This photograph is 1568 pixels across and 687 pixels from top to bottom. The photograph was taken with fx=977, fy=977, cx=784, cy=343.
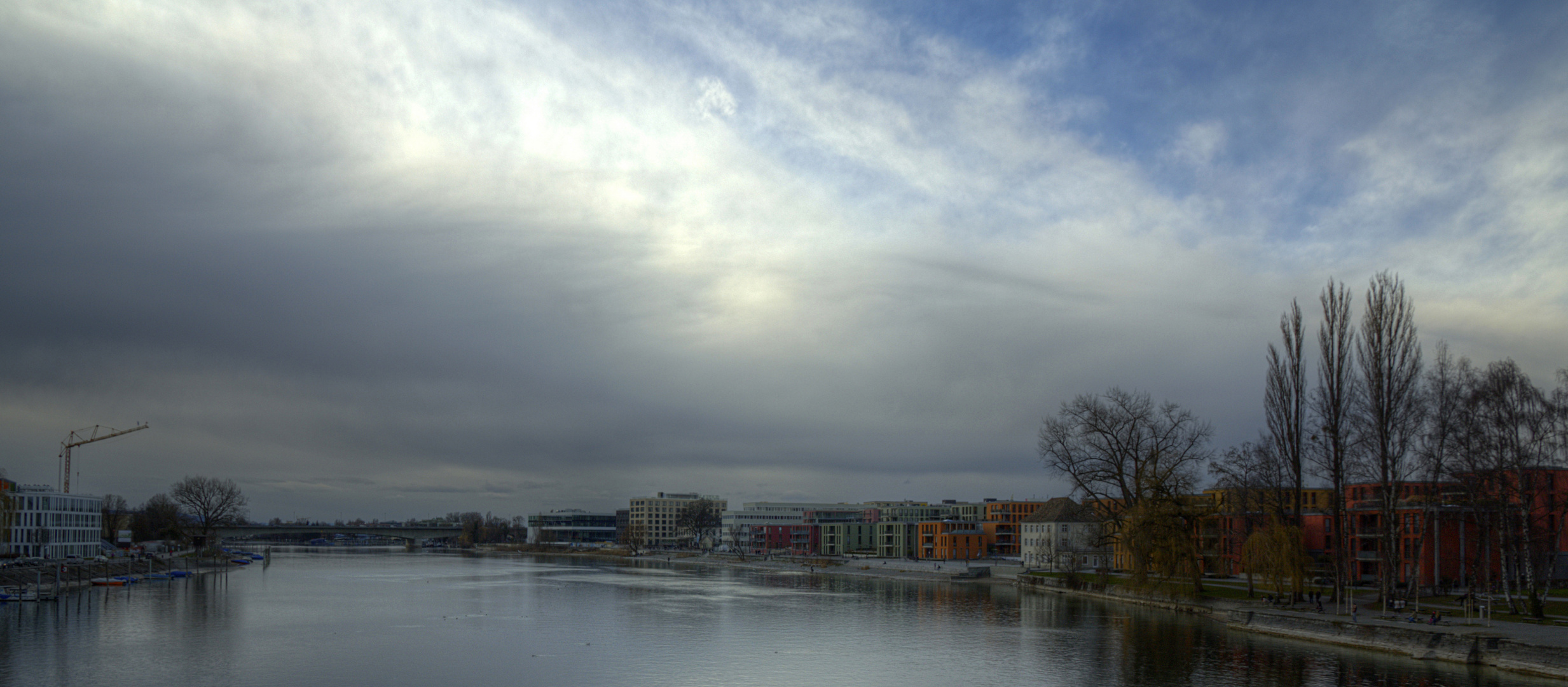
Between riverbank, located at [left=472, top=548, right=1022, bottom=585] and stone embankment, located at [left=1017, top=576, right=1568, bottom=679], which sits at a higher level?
stone embankment, located at [left=1017, top=576, right=1568, bottom=679]

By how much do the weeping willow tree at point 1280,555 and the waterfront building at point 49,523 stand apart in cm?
10838

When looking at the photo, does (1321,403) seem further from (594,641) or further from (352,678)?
(352,678)

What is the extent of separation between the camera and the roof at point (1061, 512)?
396ft

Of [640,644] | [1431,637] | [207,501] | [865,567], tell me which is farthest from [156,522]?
[1431,637]

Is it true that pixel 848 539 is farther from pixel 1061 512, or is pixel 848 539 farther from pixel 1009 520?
pixel 1061 512

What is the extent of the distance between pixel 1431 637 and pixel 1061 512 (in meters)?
79.0

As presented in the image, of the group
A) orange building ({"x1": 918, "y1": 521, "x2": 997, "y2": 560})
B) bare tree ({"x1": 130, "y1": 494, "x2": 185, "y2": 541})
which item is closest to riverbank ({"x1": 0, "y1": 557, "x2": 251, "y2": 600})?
bare tree ({"x1": 130, "y1": 494, "x2": 185, "y2": 541})

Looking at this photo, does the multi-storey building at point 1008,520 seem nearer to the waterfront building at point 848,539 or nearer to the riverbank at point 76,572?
the waterfront building at point 848,539

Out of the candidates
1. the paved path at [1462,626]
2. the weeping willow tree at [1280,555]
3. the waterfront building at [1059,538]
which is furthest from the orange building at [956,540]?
the paved path at [1462,626]

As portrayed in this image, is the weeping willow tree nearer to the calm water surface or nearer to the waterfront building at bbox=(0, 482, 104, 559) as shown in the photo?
the calm water surface

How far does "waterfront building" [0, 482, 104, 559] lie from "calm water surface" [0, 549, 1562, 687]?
91.8ft

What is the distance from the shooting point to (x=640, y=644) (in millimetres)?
49125

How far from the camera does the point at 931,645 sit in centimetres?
5041

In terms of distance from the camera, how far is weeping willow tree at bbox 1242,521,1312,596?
202 feet
